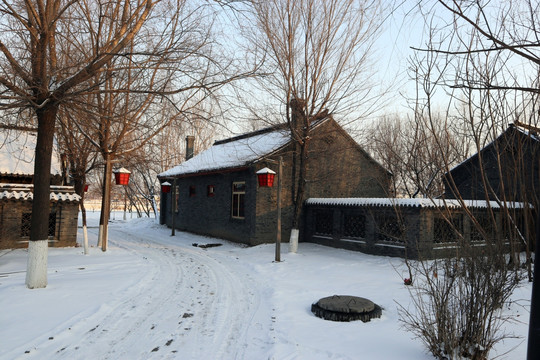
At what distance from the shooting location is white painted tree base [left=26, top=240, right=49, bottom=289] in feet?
22.8

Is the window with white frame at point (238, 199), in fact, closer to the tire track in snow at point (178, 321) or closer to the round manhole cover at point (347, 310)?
the tire track in snow at point (178, 321)

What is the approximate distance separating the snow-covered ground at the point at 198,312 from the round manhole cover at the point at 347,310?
0.14m

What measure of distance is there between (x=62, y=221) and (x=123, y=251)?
9.87ft

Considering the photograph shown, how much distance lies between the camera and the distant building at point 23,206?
1249cm

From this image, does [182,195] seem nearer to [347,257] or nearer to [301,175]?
[301,175]

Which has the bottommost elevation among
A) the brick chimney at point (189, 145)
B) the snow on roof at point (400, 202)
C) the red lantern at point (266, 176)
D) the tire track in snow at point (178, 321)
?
the tire track in snow at point (178, 321)

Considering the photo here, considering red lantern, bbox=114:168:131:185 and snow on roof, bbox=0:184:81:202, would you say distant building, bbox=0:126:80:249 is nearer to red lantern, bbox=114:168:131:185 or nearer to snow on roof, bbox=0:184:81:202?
snow on roof, bbox=0:184:81:202

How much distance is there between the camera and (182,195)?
2145 cm

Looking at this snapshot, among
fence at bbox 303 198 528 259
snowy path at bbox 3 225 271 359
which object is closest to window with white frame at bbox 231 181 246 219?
fence at bbox 303 198 528 259

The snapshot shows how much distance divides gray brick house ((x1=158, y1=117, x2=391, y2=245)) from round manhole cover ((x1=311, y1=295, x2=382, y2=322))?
25.7ft

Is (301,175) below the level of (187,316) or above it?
above

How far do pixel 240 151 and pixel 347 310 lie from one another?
43.1ft

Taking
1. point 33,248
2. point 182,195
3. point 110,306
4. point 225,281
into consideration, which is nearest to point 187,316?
point 110,306

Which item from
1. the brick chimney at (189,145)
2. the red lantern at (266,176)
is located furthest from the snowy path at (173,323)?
the brick chimney at (189,145)
